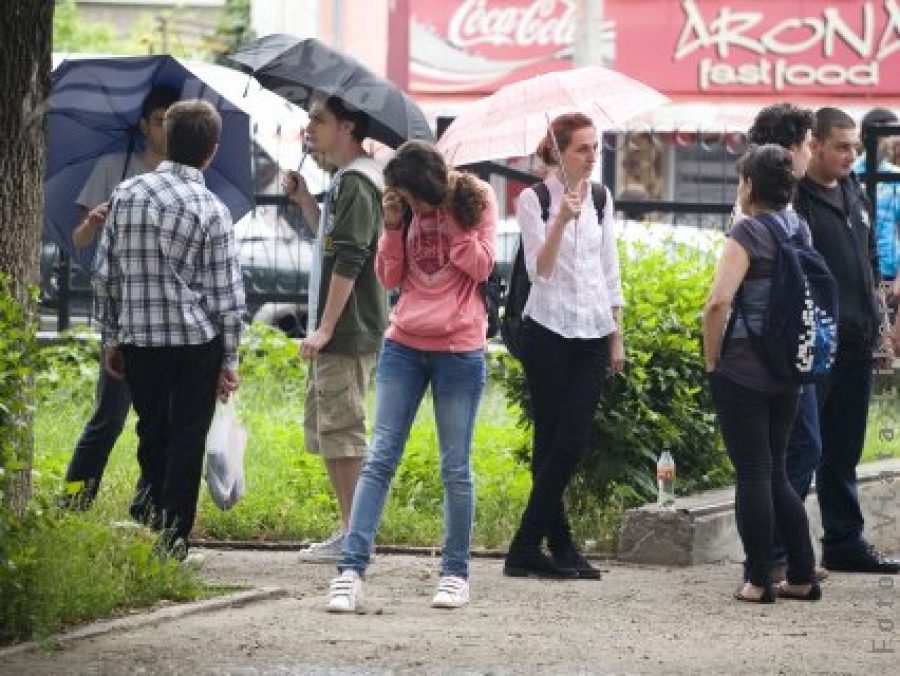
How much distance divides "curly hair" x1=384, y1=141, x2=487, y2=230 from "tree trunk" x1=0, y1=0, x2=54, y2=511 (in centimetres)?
126

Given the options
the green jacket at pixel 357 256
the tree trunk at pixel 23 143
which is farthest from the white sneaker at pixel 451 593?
the tree trunk at pixel 23 143

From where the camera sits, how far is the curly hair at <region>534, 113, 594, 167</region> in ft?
32.7

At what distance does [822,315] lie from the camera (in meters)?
9.53

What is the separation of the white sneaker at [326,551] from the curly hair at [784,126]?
2374mm

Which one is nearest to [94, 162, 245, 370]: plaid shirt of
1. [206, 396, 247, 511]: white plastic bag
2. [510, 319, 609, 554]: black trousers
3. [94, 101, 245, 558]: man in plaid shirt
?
[94, 101, 245, 558]: man in plaid shirt

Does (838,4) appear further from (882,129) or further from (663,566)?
(663,566)

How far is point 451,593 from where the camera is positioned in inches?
364

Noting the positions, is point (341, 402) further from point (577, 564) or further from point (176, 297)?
point (577, 564)

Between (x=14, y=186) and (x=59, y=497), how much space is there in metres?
1.14

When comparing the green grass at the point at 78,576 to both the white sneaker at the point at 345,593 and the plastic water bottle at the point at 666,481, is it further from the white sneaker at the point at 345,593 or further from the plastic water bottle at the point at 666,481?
the plastic water bottle at the point at 666,481

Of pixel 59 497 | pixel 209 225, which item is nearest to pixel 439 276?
pixel 209 225

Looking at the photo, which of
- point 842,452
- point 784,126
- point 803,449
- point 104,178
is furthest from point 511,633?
point 104,178

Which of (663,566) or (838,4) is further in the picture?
(838,4)

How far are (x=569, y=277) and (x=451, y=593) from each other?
4.77 feet
